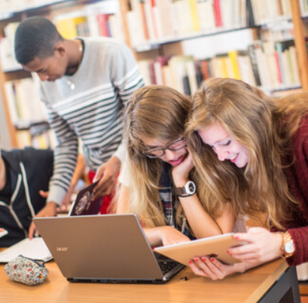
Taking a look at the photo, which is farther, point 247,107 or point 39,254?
point 39,254

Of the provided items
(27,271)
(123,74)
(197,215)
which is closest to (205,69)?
(123,74)

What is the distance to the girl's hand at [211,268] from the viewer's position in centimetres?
141

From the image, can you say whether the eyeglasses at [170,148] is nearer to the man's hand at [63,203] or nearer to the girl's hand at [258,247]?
the girl's hand at [258,247]

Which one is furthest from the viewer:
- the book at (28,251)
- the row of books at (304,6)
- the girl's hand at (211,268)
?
the row of books at (304,6)

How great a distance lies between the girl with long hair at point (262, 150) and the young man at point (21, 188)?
1027 mm

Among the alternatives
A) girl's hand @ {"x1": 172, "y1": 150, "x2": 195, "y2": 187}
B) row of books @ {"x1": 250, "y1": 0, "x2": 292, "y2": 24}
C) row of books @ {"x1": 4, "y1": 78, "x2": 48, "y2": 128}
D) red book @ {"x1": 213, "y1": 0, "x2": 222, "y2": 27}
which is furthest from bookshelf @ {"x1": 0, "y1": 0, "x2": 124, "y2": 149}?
girl's hand @ {"x1": 172, "y1": 150, "x2": 195, "y2": 187}

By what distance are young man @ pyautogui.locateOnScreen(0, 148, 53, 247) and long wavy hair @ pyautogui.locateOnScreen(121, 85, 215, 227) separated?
617 millimetres

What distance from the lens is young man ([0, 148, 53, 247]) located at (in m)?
2.29

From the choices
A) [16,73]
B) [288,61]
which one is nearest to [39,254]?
[288,61]

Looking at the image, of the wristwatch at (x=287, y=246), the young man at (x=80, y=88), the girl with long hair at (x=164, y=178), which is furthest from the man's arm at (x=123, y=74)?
the wristwatch at (x=287, y=246)

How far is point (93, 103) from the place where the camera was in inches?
92.0

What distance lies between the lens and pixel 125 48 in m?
2.32

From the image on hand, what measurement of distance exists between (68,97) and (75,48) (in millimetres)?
228

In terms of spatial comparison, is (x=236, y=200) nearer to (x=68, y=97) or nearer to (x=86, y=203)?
(x=86, y=203)
